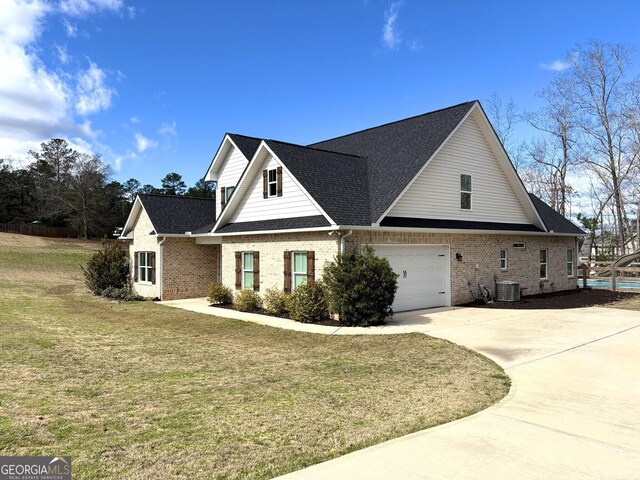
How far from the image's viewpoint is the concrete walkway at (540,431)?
4152 mm

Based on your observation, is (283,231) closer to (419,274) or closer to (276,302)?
(276,302)

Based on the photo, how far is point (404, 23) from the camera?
1809 cm

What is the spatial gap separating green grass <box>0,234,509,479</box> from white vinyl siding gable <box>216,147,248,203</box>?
986 cm

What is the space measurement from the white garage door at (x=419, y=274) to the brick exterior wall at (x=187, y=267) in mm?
10422

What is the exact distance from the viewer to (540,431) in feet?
16.8

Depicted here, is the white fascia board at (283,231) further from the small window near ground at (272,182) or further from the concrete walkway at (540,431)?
the concrete walkway at (540,431)

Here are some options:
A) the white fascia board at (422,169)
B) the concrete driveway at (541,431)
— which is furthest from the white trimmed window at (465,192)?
the concrete driveway at (541,431)

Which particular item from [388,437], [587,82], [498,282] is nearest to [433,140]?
[498,282]

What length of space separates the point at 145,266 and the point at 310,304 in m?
12.1

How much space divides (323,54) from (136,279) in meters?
14.8

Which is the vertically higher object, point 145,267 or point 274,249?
point 274,249

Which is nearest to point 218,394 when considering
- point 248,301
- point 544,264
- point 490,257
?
point 248,301

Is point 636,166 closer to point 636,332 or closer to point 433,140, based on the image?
point 433,140

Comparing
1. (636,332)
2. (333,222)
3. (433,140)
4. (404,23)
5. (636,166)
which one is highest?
(404,23)
